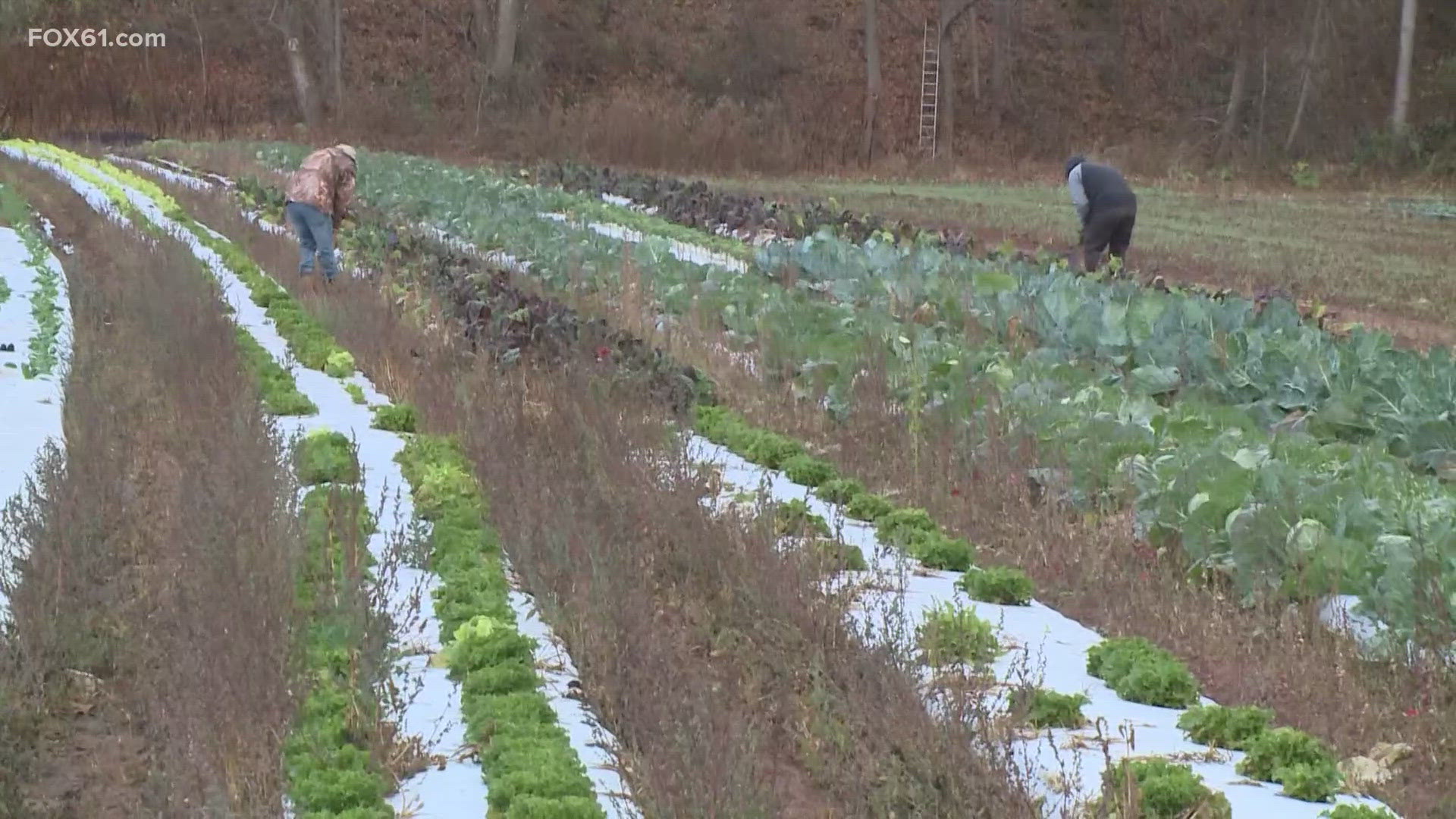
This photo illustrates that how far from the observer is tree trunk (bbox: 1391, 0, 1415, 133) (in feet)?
134

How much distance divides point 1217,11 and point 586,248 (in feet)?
126

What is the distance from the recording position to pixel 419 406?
9.84m

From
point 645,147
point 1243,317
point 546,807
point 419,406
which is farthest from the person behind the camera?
point 645,147

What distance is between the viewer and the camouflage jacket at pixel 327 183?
14.1 metres

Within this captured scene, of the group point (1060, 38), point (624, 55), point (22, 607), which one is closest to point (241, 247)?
point (22, 607)

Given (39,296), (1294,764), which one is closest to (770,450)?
(1294,764)

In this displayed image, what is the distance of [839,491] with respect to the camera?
826 centimetres

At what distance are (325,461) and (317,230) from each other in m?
6.38

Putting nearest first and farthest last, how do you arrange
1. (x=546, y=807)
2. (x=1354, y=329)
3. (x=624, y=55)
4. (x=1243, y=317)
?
(x=546, y=807) < (x=1354, y=329) < (x=1243, y=317) < (x=624, y=55)

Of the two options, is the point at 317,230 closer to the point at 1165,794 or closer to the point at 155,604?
the point at 155,604

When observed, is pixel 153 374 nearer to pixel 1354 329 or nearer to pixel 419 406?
pixel 419 406

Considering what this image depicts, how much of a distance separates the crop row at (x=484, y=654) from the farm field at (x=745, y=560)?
0.02 metres

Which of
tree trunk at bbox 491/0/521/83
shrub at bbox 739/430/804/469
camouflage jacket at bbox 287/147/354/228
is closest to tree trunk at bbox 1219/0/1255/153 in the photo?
tree trunk at bbox 491/0/521/83

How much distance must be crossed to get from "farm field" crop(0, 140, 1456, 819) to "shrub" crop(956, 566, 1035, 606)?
0.02 metres
